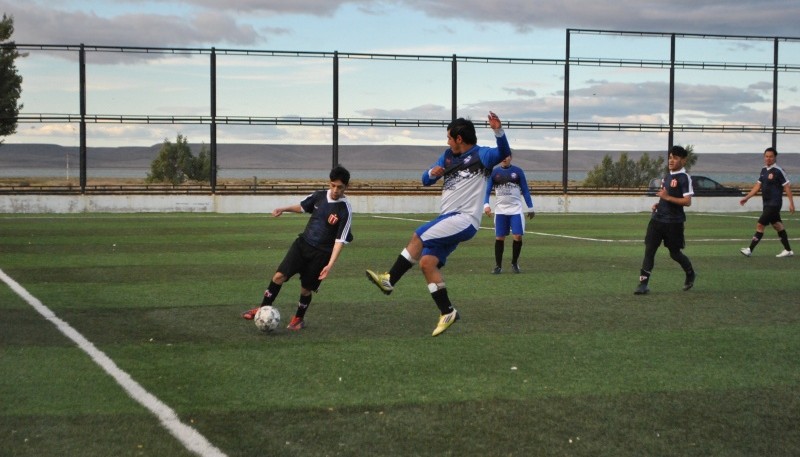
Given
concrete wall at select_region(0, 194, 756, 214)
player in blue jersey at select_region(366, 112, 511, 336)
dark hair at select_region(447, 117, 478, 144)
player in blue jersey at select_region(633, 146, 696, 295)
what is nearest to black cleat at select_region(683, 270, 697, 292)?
player in blue jersey at select_region(633, 146, 696, 295)

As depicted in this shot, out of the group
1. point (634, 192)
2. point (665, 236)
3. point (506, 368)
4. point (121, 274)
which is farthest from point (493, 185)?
point (634, 192)

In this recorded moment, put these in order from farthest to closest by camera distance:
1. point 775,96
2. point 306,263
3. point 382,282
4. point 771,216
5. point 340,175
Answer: point 775,96 → point 771,216 → point 306,263 → point 340,175 → point 382,282

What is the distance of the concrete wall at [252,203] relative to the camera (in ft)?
103

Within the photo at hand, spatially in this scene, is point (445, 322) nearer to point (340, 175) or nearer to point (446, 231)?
point (446, 231)

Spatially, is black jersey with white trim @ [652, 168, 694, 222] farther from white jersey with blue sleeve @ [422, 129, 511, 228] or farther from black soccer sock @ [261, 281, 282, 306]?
black soccer sock @ [261, 281, 282, 306]

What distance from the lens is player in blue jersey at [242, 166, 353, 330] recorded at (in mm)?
9633

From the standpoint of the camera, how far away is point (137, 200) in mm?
32469

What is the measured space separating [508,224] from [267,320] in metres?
7.19

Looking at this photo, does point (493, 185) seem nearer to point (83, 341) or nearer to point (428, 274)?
point (428, 274)

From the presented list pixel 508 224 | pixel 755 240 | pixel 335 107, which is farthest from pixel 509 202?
pixel 335 107

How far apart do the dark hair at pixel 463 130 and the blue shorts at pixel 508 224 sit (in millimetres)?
7027

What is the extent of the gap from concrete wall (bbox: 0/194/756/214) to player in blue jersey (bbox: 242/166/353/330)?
23.0 meters

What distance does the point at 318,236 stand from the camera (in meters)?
9.74

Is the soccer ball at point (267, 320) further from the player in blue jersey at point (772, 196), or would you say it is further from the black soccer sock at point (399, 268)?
the player in blue jersey at point (772, 196)
